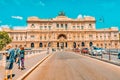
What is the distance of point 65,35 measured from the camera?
4978 inches

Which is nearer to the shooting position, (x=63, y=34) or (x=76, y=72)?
(x=76, y=72)

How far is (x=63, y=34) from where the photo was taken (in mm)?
126938

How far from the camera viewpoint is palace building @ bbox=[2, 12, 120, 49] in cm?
12450

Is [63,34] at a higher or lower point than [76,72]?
higher

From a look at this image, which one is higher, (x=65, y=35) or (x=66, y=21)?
(x=66, y=21)

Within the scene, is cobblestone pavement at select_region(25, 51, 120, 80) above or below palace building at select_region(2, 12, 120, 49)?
below

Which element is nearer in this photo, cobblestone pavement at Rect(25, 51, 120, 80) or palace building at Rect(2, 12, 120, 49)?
cobblestone pavement at Rect(25, 51, 120, 80)

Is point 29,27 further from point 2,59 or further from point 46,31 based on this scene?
point 2,59

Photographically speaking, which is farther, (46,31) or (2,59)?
(46,31)

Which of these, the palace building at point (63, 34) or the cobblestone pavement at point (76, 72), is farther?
the palace building at point (63, 34)

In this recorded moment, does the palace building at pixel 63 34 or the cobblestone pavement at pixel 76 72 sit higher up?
the palace building at pixel 63 34

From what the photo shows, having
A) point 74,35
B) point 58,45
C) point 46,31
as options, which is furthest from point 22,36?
point 74,35

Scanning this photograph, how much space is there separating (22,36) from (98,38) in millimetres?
49382

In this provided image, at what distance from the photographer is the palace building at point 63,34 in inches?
4902
